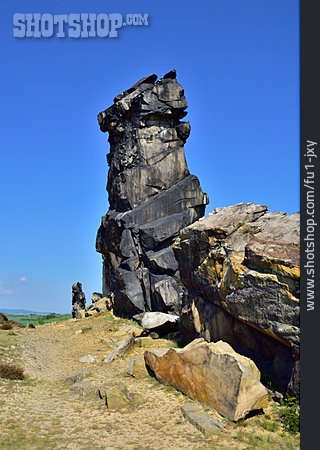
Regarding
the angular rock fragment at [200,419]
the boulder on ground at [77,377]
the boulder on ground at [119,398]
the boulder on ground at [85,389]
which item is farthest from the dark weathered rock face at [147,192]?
the angular rock fragment at [200,419]

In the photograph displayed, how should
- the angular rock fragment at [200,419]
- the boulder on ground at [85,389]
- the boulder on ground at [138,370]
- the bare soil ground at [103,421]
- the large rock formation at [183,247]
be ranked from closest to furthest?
the bare soil ground at [103,421]
the angular rock fragment at [200,419]
the large rock formation at [183,247]
the boulder on ground at [85,389]
the boulder on ground at [138,370]

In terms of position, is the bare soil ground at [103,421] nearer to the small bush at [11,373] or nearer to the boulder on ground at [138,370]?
the boulder on ground at [138,370]

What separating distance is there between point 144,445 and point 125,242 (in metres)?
32.3

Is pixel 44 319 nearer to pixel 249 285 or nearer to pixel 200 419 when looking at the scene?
pixel 249 285

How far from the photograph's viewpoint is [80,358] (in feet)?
88.9

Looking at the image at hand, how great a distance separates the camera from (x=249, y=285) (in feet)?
59.8

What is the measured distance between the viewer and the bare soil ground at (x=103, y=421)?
43.4 feet

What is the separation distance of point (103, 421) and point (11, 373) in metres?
8.72

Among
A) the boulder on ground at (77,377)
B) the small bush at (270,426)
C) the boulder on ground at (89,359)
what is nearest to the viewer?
the small bush at (270,426)

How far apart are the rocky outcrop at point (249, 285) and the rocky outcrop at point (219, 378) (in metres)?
1.95

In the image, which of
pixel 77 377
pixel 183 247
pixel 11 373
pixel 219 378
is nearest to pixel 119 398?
pixel 219 378

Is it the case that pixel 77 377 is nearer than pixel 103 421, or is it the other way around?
pixel 103 421

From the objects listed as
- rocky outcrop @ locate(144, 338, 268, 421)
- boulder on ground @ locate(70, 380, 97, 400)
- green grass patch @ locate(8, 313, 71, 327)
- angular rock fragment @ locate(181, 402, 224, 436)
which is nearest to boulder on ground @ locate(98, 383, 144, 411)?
boulder on ground @ locate(70, 380, 97, 400)
